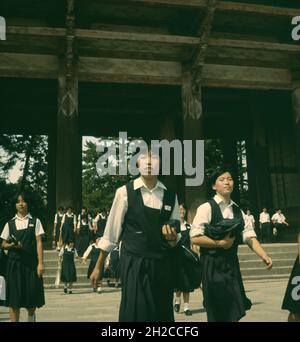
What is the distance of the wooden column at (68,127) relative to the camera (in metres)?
14.8

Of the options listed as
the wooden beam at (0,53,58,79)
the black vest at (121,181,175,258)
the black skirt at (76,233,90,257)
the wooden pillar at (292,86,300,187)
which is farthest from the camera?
the wooden pillar at (292,86,300,187)

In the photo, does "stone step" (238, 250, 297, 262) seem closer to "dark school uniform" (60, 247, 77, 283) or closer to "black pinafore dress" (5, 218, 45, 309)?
"dark school uniform" (60, 247, 77, 283)

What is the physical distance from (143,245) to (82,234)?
35.1ft

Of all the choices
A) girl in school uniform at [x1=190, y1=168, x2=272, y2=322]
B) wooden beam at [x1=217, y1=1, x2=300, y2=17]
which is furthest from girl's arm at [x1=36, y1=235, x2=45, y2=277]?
wooden beam at [x1=217, y1=1, x2=300, y2=17]

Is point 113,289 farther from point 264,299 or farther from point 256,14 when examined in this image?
point 256,14

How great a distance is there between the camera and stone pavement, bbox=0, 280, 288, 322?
666cm

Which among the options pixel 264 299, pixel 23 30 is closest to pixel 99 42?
pixel 23 30

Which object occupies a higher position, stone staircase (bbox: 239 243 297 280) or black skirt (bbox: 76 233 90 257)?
black skirt (bbox: 76 233 90 257)

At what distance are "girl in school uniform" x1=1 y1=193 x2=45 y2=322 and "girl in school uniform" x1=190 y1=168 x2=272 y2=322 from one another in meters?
2.50

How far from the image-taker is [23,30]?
1455 cm

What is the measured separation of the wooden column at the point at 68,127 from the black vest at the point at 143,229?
1134 centimetres

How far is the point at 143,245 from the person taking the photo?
363cm

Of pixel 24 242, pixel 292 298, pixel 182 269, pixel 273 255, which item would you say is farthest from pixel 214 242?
pixel 273 255

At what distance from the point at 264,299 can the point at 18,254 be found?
16.0 ft
